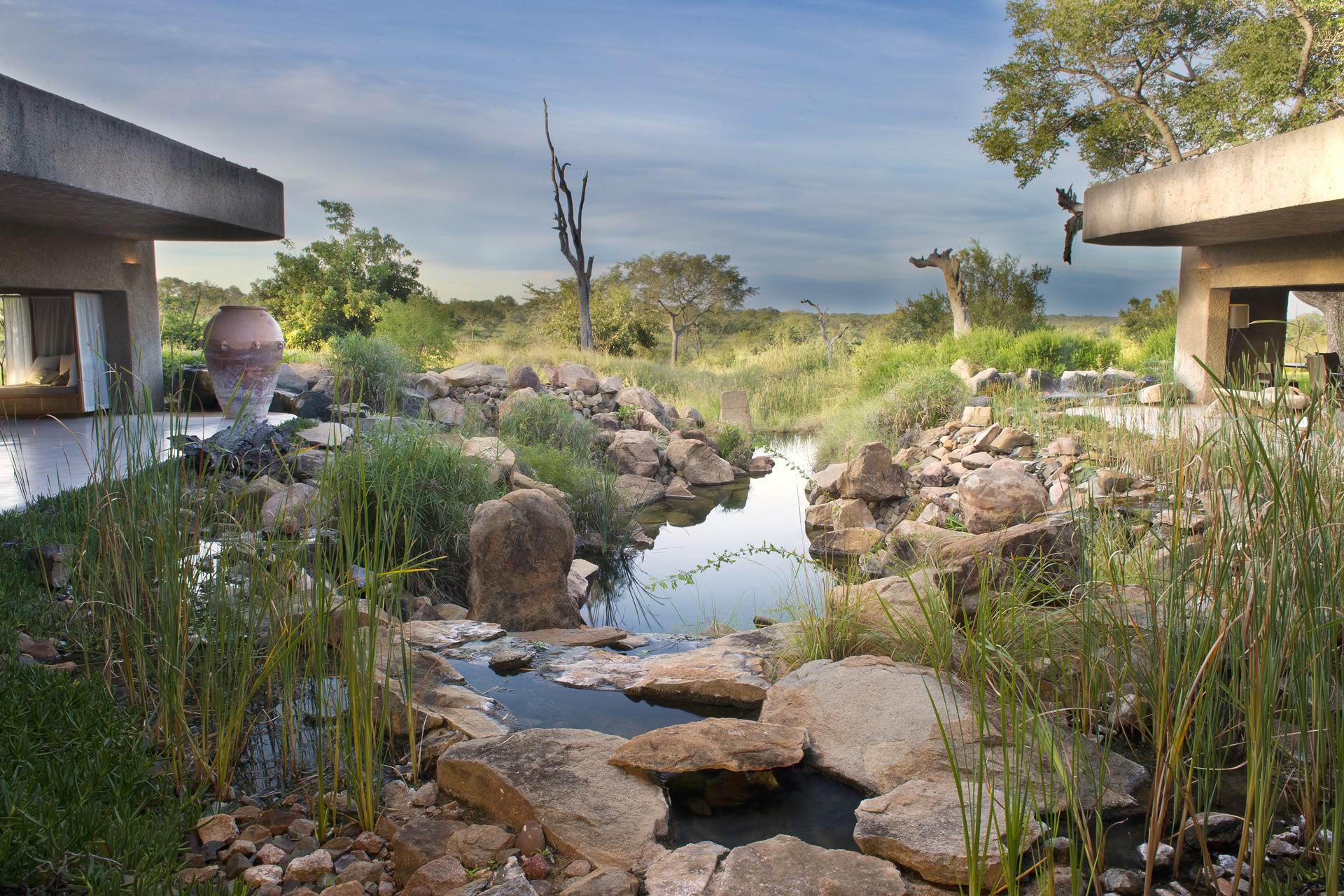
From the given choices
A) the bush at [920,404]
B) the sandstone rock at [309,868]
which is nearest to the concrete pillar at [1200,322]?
the bush at [920,404]

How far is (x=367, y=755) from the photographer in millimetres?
1757

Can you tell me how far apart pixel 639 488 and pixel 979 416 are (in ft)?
12.0

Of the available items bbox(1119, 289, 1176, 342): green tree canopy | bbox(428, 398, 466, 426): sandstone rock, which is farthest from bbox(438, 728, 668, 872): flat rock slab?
bbox(1119, 289, 1176, 342): green tree canopy

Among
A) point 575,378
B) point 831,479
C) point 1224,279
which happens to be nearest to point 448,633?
point 831,479

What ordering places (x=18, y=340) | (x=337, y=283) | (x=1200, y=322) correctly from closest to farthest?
(x=1200, y=322)
(x=18, y=340)
(x=337, y=283)

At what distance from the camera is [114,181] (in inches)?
194

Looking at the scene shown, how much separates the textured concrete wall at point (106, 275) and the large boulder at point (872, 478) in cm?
578

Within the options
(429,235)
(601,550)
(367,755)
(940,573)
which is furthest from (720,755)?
(429,235)

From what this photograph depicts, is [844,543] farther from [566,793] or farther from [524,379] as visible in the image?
[524,379]

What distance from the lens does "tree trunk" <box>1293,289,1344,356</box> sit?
380 inches

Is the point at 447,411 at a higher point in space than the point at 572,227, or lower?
lower

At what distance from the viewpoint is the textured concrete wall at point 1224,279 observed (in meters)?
6.65

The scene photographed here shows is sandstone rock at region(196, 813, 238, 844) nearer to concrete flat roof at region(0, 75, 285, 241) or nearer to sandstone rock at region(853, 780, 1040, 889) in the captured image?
sandstone rock at region(853, 780, 1040, 889)

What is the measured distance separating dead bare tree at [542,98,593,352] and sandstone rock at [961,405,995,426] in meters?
11.1
